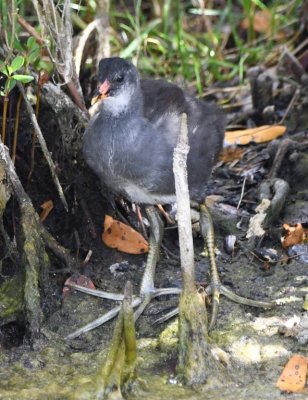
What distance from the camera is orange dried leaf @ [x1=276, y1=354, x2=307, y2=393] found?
3354 millimetres

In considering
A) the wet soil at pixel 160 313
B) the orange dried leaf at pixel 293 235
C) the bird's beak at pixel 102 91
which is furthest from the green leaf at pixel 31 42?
the orange dried leaf at pixel 293 235

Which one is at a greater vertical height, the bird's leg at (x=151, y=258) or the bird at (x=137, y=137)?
the bird at (x=137, y=137)

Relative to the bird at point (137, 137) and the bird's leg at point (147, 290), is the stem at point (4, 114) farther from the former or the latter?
the bird's leg at point (147, 290)

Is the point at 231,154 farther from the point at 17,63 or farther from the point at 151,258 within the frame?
the point at 17,63

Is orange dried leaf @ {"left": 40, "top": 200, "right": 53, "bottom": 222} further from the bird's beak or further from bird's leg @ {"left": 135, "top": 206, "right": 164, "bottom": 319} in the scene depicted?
the bird's beak

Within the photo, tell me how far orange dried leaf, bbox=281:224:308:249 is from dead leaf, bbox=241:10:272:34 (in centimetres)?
262

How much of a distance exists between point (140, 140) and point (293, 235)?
998mm

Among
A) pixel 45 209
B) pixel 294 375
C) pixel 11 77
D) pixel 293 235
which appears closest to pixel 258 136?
pixel 293 235

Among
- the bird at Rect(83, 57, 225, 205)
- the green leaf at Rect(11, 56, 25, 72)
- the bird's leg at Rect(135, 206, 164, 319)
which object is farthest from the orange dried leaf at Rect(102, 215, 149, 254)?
the green leaf at Rect(11, 56, 25, 72)

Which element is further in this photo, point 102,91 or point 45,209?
point 45,209

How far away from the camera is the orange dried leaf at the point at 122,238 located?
446 cm

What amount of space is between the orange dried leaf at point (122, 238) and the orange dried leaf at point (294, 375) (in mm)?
1250

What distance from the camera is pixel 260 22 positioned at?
22.7ft

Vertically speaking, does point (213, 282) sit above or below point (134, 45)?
below
